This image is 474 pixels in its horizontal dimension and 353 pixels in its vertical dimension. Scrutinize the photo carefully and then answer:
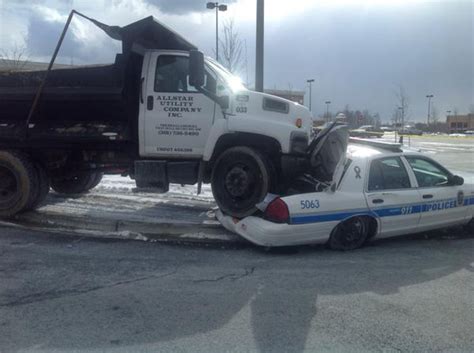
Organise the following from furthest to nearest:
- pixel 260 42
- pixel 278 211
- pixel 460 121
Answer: pixel 460 121 < pixel 260 42 < pixel 278 211

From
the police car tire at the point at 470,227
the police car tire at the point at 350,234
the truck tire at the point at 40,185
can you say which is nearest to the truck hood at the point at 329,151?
the police car tire at the point at 350,234

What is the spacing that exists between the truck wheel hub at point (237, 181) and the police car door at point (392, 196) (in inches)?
67.2

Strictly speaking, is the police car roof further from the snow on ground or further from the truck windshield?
the snow on ground

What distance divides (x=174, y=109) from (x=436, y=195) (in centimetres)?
410

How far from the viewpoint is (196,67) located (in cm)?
673

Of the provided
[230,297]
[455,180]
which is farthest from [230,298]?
[455,180]

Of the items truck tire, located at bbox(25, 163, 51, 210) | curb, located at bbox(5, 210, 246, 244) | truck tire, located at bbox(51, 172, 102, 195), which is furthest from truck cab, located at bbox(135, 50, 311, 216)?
truck tire, located at bbox(51, 172, 102, 195)

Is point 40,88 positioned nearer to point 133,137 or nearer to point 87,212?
point 133,137

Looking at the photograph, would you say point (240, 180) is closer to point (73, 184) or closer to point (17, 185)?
point (17, 185)

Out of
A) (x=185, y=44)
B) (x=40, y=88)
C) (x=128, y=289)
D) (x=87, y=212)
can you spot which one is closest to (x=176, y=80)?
(x=185, y=44)

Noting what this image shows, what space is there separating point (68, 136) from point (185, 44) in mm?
2367

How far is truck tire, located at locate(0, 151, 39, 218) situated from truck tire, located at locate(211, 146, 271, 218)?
3067mm

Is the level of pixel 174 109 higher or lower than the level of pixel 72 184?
higher

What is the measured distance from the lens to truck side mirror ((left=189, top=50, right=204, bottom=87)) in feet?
22.0
